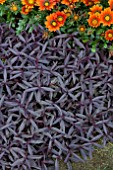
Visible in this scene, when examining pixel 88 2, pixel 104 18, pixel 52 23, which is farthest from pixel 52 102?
pixel 88 2

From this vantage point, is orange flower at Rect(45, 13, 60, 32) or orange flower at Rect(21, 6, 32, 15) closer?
orange flower at Rect(45, 13, 60, 32)

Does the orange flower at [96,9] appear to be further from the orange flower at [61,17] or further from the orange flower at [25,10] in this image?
the orange flower at [25,10]

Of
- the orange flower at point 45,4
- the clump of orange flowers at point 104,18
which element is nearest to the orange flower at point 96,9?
the clump of orange flowers at point 104,18

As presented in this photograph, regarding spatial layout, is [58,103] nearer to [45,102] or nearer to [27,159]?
[45,102]

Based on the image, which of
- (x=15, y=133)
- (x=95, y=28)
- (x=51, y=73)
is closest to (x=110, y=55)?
(x=95, y=28)

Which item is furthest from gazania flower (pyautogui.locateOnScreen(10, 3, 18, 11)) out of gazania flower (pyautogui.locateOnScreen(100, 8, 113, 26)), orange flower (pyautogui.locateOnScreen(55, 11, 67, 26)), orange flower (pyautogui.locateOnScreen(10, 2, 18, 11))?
gazania flower (pyautogui.locateOnScreen(100, 8, 113, 26))

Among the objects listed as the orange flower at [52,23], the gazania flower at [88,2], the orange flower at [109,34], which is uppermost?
the gazania flower at [88,2]

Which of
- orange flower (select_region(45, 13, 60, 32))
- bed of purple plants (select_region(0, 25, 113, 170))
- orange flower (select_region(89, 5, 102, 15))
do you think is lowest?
bed of purple plants (select_region(0, 25, 113, 170))

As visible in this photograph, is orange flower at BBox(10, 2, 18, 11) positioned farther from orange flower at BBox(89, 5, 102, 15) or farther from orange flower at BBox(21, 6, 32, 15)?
orange flower at BBox(89, 5, 102, 15)
